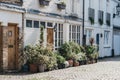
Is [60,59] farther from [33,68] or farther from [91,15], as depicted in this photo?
[91,15]

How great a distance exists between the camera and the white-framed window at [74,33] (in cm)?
2412

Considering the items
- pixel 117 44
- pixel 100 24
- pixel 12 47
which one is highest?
pixel 100 24

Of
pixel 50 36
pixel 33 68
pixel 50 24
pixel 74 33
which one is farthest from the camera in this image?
pixel 74 33

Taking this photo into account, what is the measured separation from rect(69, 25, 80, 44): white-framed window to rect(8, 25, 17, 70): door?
A: 6.93m

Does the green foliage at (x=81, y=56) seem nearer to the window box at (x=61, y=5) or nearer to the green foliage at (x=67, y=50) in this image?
the green foliage at (x=67, y=50)

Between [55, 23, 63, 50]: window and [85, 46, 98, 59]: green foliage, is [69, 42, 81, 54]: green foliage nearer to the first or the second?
[55, 23, 63, 50]: window

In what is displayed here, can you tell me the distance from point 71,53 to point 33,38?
11.2 feet

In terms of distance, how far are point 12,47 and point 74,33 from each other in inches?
314

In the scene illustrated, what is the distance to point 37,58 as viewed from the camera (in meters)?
17.6

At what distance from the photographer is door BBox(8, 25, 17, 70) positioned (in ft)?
57.6

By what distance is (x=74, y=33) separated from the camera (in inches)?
978

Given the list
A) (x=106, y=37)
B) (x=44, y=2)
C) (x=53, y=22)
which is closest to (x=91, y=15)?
(x=106, y=37)

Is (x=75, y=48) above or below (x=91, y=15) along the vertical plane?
below

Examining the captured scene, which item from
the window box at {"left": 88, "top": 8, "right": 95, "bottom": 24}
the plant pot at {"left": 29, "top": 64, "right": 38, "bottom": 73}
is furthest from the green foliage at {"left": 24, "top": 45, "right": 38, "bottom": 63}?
the window box at {"left": 88, "top": 8, "right": 95, "bottom": 24}
